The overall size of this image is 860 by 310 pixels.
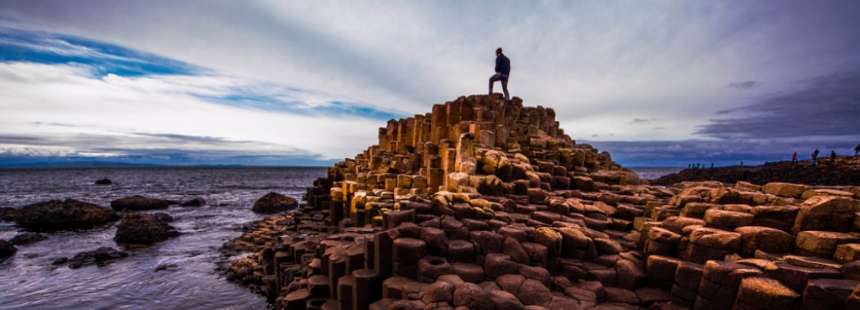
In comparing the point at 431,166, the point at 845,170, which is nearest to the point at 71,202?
the point at 431,166

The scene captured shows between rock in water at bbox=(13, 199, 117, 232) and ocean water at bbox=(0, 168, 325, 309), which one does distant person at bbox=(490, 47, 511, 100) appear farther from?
rock in water at bbox=(13, 199, 117, 232)

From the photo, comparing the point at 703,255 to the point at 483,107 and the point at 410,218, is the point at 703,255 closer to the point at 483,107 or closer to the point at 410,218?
the point at 410,218

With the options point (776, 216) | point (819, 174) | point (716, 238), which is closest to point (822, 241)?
point (776, 216)

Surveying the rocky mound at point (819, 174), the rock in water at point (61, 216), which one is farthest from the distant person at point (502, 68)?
the rock in water at point (61, 216)

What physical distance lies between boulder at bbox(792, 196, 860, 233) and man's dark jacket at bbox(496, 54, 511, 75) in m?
13.7

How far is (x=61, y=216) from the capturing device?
25.2 m

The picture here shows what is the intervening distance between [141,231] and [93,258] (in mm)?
4052

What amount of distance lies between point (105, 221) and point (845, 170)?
6628 cm

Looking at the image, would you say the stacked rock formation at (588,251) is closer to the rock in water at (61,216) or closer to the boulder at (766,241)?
the boulder at (766,241)

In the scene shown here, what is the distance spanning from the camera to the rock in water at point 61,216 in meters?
24.9

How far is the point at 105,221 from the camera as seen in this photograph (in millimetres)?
27797

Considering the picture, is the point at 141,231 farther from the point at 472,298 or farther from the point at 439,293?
the point at 472,298

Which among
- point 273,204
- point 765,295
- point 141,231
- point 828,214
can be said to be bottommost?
point 273,204

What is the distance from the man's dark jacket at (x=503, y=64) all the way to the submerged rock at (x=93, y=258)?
2231cm
